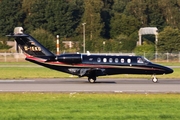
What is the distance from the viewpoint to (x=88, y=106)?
22.7m

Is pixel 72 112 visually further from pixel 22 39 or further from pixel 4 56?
pixel 4 56

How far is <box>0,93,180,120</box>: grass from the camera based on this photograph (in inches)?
781

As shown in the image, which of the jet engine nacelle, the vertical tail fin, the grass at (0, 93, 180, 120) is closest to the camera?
the grass at (0, 93, 180, 120)

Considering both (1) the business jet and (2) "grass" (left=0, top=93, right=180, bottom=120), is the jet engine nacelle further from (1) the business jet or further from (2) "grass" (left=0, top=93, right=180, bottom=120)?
(2) "grass" (left=0, top=93, right=180, bottom=120)

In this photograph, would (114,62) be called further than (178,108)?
Yes

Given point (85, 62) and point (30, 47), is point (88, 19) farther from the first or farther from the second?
point (85, 62)

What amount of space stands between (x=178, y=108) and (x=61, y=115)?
201 inches

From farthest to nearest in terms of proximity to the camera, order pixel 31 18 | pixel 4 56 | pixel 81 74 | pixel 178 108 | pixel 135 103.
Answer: pixel 31 18, pixel 4 56, pixel 81 74, pixel 135 103, pixel 178 108

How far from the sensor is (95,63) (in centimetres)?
3869

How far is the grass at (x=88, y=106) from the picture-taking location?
781 inches

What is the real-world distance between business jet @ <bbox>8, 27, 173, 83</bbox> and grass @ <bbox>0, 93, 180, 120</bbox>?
33.4 feet

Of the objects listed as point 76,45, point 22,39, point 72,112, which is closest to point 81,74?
point 22,39

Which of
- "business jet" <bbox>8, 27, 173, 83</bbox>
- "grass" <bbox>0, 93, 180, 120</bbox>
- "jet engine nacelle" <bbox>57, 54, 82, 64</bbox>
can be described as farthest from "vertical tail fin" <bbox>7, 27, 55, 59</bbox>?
"grass" <bbox>0, 93, 180, 120</bbox>

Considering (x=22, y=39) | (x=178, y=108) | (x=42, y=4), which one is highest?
(x=42, y=4)
